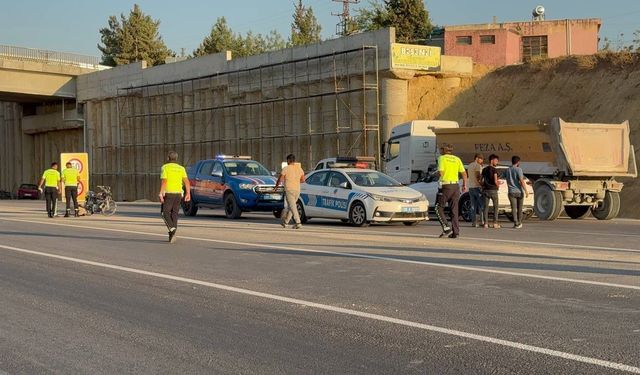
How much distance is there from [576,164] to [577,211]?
264cm

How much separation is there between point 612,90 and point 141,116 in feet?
106

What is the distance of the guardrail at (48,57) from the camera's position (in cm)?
5331

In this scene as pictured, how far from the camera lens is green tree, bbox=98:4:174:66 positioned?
95.6 meters

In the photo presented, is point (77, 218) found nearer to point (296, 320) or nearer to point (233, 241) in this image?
point (233, 241)

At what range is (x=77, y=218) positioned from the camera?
2500 centimetres

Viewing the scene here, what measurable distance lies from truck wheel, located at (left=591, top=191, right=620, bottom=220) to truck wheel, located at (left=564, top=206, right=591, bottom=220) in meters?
0.81

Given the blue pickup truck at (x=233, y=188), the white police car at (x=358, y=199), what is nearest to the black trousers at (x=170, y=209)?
the white police car at (x=358, y=199)

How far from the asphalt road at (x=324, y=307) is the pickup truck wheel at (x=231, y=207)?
8.04 metres

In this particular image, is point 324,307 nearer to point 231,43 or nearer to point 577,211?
point 577,211

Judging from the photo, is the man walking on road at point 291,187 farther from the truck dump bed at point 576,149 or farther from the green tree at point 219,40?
the green tree at point 219,40

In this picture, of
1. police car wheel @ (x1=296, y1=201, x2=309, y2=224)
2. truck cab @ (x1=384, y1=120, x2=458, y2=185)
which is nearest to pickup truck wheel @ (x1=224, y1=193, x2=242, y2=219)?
police car wheel @ (x1=296, y1=201, x2=309, y2=224)

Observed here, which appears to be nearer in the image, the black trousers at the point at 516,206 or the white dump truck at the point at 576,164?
the black trousers at the point at 516,206

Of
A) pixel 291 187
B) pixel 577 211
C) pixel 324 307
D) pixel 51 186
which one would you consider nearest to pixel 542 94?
pixel 577 211

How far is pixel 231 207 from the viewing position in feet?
77.8
